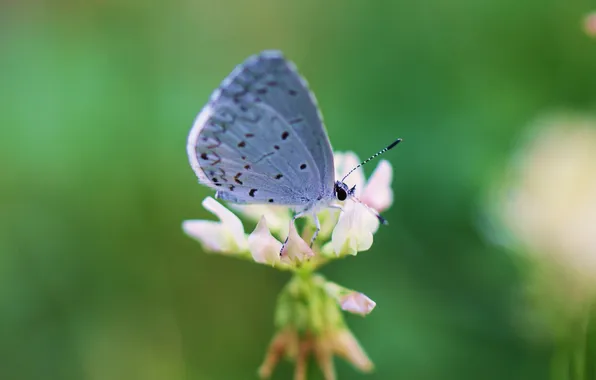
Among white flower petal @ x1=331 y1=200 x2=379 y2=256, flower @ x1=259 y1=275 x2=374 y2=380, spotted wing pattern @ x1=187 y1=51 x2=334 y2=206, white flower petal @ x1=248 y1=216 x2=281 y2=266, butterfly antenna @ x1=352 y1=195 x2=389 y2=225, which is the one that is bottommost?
flower @ x1=259 y1=275 x2=374 y2=380

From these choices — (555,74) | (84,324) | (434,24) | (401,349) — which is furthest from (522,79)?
(84,324)

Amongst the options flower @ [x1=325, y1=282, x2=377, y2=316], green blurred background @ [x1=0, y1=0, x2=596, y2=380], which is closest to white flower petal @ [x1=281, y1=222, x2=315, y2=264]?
flower @ [x1=325, y1=282, x2=377, y2=316]

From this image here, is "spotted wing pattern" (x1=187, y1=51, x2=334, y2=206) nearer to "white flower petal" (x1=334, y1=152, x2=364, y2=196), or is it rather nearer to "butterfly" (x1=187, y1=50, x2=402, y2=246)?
"butterfly" (x1=187, y1=50, x2=402, y2=246)

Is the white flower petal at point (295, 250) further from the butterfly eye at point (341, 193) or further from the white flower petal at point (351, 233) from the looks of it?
the butterfly eye at point (341, 193)

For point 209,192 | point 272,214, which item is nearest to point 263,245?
point 272,214

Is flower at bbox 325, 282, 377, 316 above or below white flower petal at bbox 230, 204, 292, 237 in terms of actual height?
below

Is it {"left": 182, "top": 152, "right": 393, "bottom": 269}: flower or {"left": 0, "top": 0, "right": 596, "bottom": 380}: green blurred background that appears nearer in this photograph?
{"left": 182, "top": 152, "right": 393, "bottom": 269}: flower

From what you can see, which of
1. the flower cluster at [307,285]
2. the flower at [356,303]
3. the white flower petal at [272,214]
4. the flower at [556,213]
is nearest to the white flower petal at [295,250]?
the flower cluster at [307,285]

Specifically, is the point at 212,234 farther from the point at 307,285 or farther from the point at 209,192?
the point at 209,192
